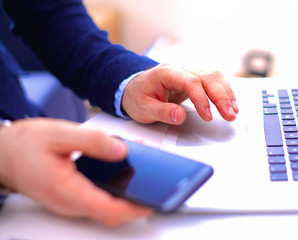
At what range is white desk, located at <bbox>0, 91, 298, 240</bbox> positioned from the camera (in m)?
0.33

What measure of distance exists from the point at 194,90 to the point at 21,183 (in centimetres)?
26

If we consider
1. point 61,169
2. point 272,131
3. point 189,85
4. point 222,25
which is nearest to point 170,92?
point 189,85

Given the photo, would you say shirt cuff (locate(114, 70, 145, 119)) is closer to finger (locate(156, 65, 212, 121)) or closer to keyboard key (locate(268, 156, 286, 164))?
finger (locate(156, 65, 212, 121))

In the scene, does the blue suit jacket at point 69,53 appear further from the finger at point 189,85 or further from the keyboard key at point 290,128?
the keyboard key at point 290,128

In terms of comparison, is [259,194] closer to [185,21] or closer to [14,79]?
[14,79]

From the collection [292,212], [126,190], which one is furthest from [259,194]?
[126,190]

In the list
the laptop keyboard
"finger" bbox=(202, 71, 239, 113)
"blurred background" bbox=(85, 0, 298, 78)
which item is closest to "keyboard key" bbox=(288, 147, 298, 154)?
the laptop keyboard

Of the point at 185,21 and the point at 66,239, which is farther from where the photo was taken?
the point at 185,21

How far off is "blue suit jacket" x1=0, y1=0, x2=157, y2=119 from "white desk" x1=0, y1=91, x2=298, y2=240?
9.8 inches

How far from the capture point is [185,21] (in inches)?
58.7

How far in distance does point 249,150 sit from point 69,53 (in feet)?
1.25

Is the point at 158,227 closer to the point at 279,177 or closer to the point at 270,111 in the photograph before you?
the point at 279,177

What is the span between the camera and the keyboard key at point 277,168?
0.39 meters

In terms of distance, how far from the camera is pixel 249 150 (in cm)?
44
